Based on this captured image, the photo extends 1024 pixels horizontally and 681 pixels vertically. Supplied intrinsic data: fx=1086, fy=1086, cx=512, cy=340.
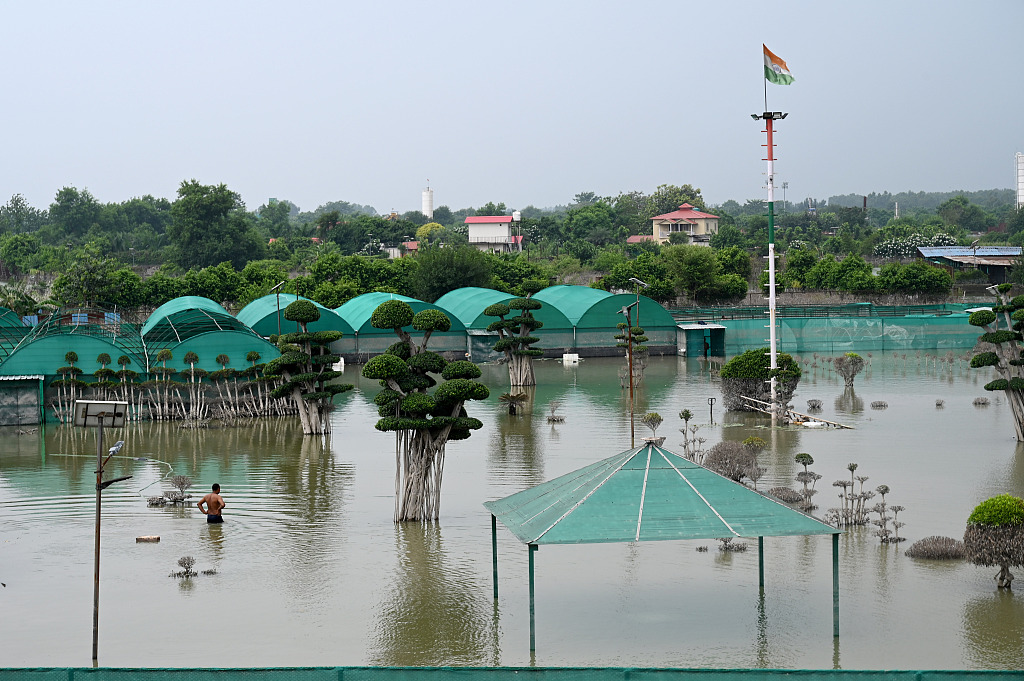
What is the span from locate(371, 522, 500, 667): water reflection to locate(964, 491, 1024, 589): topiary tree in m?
6.69

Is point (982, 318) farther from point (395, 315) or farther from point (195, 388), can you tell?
point (195, 388)

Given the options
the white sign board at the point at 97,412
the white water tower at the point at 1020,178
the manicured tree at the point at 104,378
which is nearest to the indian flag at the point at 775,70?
the manicured tree at the point at 104,378

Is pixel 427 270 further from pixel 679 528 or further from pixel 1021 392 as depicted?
pixel 679 528

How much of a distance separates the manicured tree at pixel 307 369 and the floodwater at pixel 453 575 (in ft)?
4.10

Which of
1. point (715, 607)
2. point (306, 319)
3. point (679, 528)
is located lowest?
point (715, 607)

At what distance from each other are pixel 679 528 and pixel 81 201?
11565 centimetres

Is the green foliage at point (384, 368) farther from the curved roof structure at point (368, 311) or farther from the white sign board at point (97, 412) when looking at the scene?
the curved roof structure at point (368, 311)

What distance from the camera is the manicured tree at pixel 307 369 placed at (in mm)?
27312

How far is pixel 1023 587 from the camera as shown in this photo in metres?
15.0

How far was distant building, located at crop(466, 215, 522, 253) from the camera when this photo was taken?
354 ft

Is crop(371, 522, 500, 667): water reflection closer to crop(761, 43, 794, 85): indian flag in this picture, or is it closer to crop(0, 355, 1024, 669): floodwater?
crop(0, 355, 1024, 669): floodwater

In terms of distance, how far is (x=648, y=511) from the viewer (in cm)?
1316

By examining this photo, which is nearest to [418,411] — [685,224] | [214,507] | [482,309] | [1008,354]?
[214,507]

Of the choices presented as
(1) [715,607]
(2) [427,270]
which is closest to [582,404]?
(1) [715,607]
